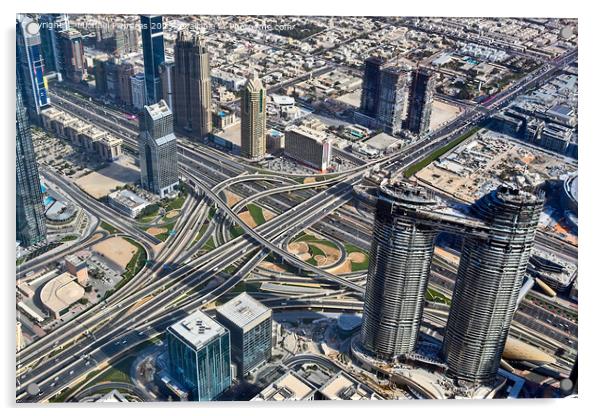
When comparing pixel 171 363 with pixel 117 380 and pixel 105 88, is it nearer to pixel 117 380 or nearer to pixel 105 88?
pixel 117 380

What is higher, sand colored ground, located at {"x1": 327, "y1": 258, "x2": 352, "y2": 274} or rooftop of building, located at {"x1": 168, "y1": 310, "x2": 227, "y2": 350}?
rooftop of building, located at {"x1": 168, "y1": 310, "x2": 227, "y2": 350}

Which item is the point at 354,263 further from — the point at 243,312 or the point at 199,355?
the point at 199,355

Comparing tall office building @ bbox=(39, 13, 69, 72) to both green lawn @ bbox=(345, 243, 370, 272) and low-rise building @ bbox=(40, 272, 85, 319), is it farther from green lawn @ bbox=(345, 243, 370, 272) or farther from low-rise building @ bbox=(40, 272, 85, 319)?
green lawn @ bbox=(345, 243, 370, 272)

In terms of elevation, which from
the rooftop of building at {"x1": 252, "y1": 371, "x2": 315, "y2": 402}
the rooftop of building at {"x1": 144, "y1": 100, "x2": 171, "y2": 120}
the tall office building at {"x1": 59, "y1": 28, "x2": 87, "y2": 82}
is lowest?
the rooftop of building at {"x1": 252, "y1": 371, "x2": 315, "y2": 402}

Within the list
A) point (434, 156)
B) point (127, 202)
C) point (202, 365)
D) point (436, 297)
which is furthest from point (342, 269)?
point (434, 156)

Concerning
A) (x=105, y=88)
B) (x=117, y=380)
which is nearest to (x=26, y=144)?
(x=117, y=380)

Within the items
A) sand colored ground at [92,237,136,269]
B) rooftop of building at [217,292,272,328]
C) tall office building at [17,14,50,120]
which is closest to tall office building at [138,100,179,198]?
sand colored ground at [92,237,136,269]
